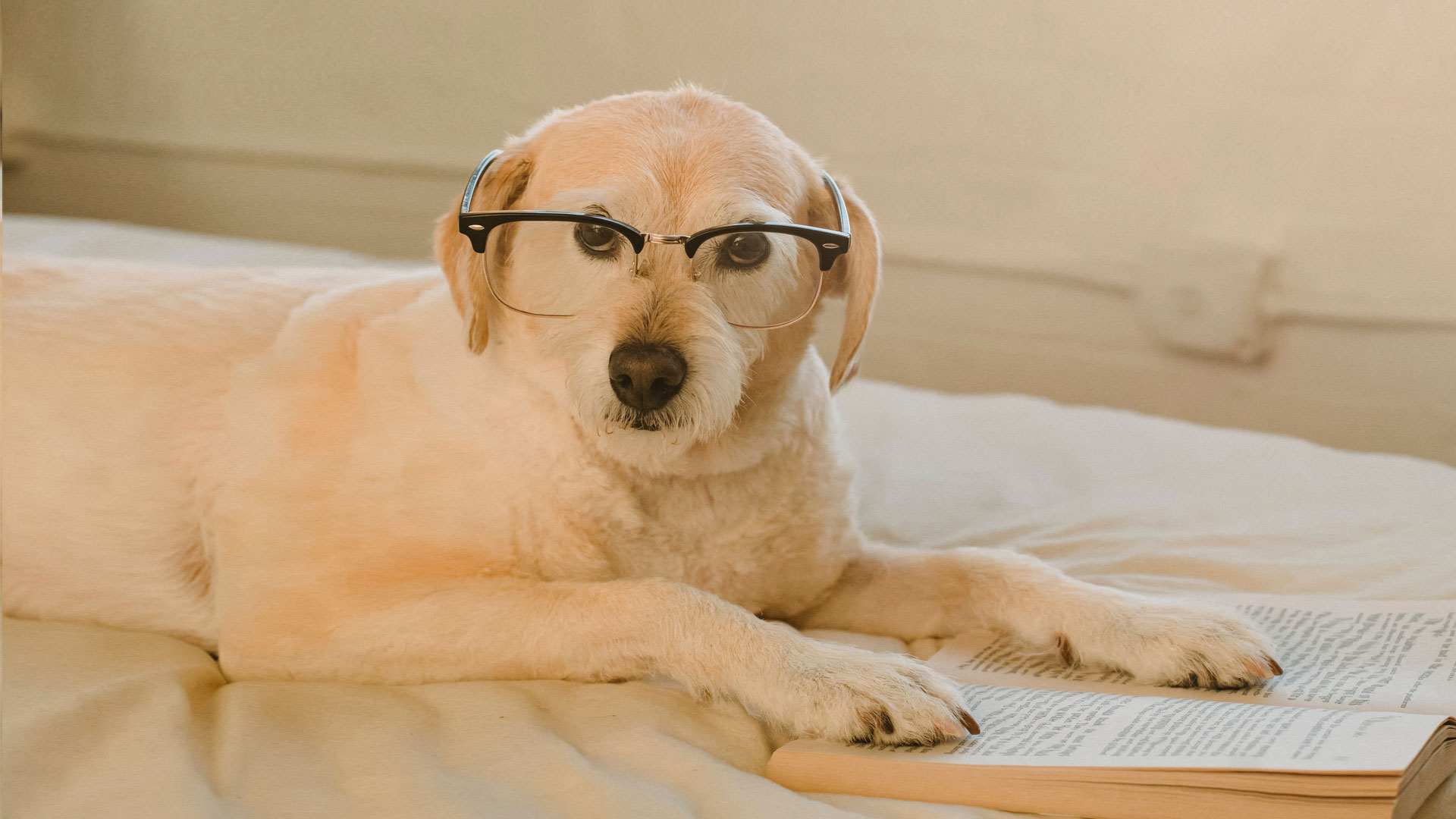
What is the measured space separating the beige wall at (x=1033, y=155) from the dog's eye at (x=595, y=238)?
1.64 metres

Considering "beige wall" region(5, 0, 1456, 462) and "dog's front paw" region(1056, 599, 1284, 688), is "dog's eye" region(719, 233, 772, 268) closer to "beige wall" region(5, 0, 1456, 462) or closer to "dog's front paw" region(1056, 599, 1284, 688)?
"dog's front paw" region(1056, 599, 1284, 688)

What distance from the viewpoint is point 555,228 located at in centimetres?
149

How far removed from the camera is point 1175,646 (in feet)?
4.76

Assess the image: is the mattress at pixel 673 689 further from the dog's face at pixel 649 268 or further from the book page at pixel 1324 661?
the dog's face at pixel 649 268

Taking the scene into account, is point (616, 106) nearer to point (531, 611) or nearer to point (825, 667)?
point (531, 611)

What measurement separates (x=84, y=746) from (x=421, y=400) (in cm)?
61

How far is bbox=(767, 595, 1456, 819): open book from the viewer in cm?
107

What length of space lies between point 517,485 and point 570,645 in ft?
0.83

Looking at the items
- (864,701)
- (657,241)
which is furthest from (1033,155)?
(864,701)

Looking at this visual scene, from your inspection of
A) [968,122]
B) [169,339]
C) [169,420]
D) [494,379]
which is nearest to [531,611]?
[494,379]

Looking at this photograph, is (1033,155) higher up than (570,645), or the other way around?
(1033,155)

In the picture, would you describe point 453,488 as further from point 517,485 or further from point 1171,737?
point 1171,737

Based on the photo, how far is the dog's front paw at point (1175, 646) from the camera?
1420mm

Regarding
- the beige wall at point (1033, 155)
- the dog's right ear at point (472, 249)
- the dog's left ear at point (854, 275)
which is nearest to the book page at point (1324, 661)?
the dog's left ear at point (854, 275)
